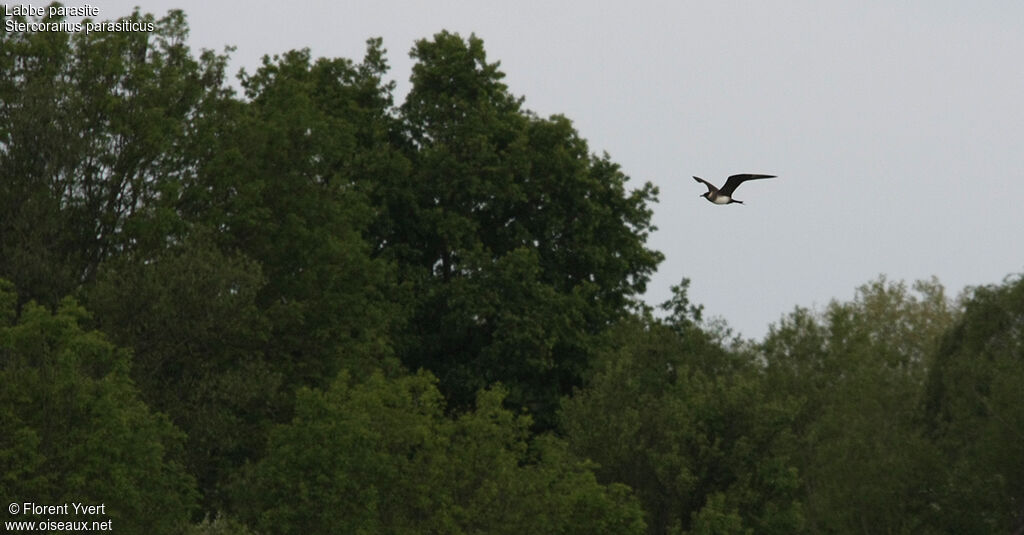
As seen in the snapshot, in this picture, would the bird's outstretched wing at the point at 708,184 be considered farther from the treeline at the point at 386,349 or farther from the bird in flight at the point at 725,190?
the treeline at the point at 386,349

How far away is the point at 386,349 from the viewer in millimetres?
49406

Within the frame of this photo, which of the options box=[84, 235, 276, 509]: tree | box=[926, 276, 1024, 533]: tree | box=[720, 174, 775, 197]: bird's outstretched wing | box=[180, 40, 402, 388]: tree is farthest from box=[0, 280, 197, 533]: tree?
box=[926, 276, 1024, 533]: tree

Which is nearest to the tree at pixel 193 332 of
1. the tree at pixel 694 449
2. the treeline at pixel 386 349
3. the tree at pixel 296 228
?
the treeline at pixel 386 349

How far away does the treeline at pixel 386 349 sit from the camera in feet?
128

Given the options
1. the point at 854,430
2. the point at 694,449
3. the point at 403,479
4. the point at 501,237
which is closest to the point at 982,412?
the point at 854,430

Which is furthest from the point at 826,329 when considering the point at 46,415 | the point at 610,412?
the point at 46,415

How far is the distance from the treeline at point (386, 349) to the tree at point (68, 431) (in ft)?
0.23

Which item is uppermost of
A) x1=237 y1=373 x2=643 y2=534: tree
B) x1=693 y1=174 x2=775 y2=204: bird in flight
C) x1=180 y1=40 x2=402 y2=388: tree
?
x1=180 y1=40 x2=402 y2=388: tree

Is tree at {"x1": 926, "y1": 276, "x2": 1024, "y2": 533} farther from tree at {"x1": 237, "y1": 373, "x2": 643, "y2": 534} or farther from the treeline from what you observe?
tree at {"x1": 237, "y1": 373, "x2": 643, "y2": 534}

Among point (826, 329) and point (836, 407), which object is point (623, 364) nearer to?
point (836, 407)

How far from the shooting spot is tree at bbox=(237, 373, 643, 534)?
127ft

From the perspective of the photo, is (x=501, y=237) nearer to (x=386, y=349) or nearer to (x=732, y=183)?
(x=386, y=349)

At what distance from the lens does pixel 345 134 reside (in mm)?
51812

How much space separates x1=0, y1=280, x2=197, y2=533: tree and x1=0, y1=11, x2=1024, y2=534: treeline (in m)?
A: 0.07
